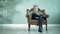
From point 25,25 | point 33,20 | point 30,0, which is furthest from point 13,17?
point 33,20

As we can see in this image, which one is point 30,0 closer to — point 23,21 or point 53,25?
point 23,21

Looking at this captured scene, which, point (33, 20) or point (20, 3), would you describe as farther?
point (20, 3)

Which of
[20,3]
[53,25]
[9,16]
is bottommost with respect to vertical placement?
[53,25]

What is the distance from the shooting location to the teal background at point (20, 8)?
6.47 m

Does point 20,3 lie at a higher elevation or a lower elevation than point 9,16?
higher

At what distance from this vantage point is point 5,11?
651 cm

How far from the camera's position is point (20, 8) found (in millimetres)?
6555

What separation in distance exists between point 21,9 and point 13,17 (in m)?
0.51

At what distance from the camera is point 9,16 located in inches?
256

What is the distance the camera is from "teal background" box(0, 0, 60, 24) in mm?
6469

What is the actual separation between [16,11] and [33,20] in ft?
4.94

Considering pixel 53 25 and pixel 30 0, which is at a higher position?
pixel 30 0

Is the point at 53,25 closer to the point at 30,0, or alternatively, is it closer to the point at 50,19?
the point at 50,19

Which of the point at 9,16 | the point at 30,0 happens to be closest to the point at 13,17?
the point at 9,16
